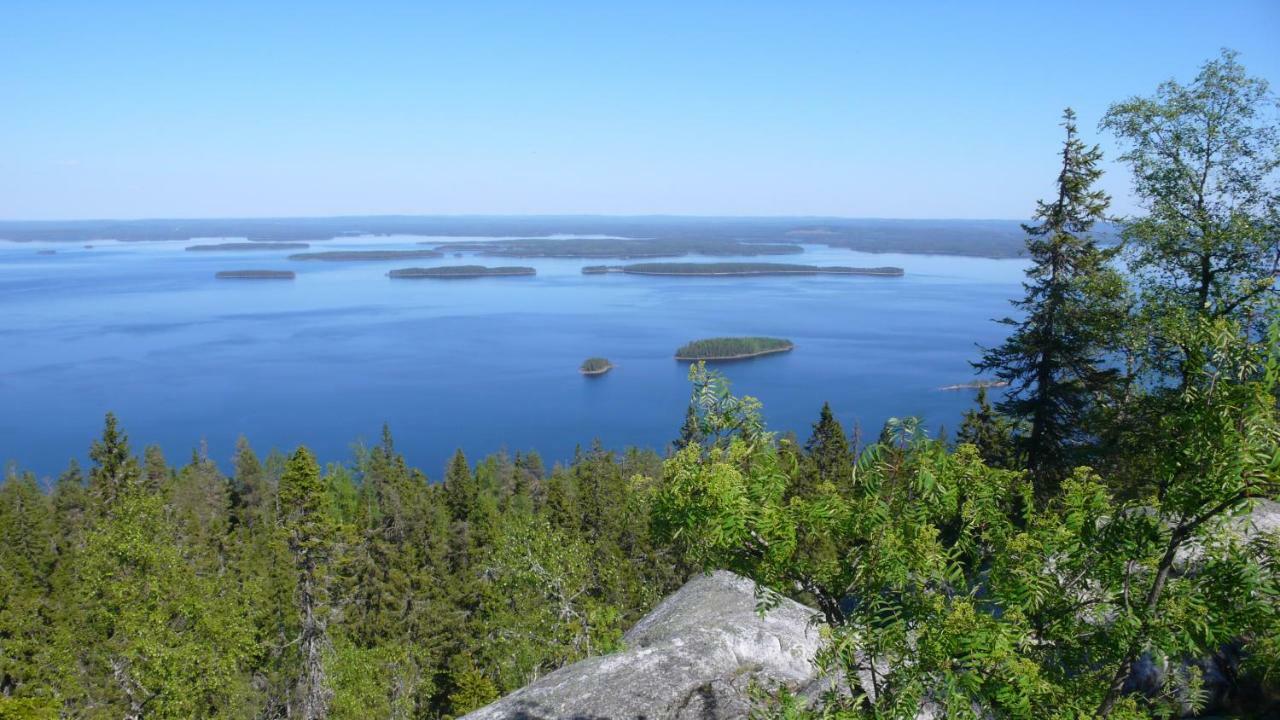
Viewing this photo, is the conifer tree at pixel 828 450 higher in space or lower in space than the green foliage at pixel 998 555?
lower

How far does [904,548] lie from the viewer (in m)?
5.50

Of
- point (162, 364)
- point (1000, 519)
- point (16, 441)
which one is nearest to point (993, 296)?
point (162, 364)

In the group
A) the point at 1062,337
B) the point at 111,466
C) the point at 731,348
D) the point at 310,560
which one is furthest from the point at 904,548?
the point at 731,348

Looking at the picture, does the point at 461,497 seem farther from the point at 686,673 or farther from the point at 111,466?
the point at 686,673

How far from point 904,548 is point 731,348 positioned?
12801cm

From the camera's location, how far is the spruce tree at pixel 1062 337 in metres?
18.1

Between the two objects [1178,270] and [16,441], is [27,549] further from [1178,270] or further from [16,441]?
[16,441]

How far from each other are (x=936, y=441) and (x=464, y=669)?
2771cm

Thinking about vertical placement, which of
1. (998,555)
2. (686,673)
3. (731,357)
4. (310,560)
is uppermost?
(998,555)

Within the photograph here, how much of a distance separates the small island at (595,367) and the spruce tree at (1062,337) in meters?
103

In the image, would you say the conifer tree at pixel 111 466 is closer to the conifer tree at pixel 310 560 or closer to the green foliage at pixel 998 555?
the conifer tree at pixel 310 560

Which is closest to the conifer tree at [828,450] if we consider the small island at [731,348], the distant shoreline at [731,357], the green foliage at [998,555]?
the green foliage at [998,555]

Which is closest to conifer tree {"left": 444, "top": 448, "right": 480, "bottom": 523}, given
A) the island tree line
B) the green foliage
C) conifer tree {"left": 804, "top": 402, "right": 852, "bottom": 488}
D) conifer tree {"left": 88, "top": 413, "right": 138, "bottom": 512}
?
the island tree line

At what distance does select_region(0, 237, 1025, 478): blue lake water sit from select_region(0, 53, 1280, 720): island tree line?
41878 millimetres
